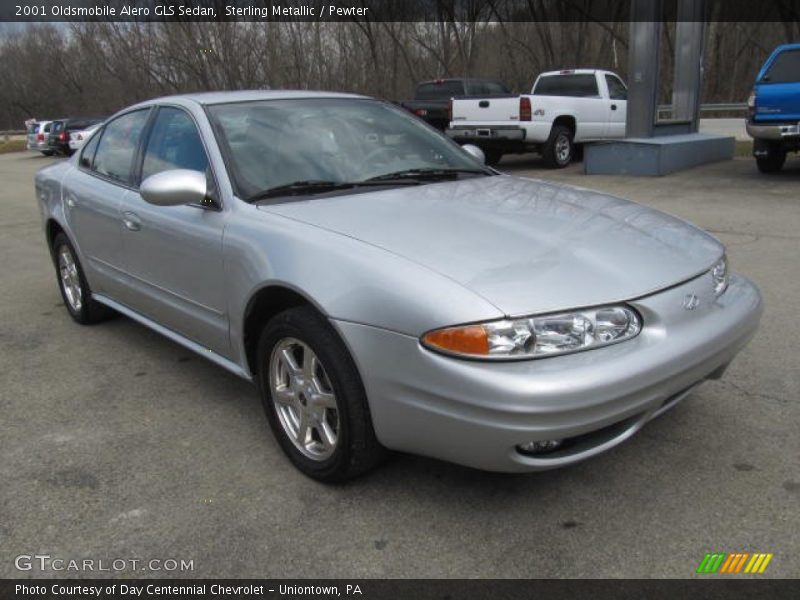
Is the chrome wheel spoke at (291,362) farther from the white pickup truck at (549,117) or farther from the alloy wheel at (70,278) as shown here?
the white pickup truck at (549,117)

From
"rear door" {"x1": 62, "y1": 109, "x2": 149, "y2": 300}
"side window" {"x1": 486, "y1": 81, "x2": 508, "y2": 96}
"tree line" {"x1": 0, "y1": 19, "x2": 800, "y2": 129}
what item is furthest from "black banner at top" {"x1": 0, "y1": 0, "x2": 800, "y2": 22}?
"rear door" {"x1": 62, "y1": 109, "x2": 149, "y2": 300}

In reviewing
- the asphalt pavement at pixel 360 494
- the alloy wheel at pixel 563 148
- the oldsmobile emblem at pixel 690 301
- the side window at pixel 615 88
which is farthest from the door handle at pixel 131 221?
the side window at pixel 615 88

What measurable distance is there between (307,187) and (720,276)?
182 centimetres

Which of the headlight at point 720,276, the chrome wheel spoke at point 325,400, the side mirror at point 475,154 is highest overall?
the side mirror at point 475,154

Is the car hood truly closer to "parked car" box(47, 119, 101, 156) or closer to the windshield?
the windshield

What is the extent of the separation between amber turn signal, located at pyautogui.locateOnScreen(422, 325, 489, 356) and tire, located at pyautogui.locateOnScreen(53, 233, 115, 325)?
3.29 metres

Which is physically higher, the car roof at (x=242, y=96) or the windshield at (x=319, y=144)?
the car roof at (x=242, y=96)

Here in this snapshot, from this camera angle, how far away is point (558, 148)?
14.0 meters

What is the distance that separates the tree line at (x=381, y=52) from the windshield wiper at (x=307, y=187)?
99.9 feet

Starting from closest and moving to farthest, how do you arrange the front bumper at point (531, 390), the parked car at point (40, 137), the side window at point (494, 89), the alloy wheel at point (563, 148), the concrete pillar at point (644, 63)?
the front bumper at point (531, 390)
the concrete pillar at point (644, 63)
the alloy wheel at point (563, 148)
the side window at point (494, 89)
the parked car at point (40, 137)

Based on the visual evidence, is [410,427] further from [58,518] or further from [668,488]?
[58,518]

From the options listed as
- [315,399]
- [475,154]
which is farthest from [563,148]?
[315,399]

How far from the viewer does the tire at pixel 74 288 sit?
16.0 feet
